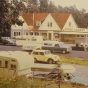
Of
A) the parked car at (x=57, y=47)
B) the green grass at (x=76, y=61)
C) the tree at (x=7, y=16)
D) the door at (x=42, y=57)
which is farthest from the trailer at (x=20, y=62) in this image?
the door at (x=42, y=57)

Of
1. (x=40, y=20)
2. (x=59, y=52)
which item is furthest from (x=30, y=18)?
(x=59, y=52)

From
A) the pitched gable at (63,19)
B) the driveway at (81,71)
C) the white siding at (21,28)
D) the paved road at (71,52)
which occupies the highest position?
the pitched gable at (63,19)

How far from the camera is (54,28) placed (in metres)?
11.4

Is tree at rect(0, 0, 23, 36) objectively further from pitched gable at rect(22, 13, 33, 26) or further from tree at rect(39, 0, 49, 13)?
tree at rect(39, 0, 49, 13)

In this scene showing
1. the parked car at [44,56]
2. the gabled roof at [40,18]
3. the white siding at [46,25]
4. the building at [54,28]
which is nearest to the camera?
the building at [54,28]

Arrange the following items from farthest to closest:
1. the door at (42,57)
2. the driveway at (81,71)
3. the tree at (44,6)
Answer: the door at (42,57), the driveway at (81,71), the tree at (44,6)

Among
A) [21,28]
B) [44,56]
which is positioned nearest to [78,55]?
[44,56]

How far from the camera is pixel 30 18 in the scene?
11141 mm

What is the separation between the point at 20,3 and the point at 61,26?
5.71 feet

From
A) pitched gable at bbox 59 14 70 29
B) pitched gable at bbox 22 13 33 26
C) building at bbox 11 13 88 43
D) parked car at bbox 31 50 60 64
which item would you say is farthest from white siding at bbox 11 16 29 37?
parked car at bbox 31 50 60 64

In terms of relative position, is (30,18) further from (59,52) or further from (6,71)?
(6,71)

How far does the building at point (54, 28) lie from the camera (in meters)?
10.5

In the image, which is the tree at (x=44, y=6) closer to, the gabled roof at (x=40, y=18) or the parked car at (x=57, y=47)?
the gabled roof at (x=40, y=18)

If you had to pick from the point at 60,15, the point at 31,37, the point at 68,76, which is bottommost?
the point at 68,76
